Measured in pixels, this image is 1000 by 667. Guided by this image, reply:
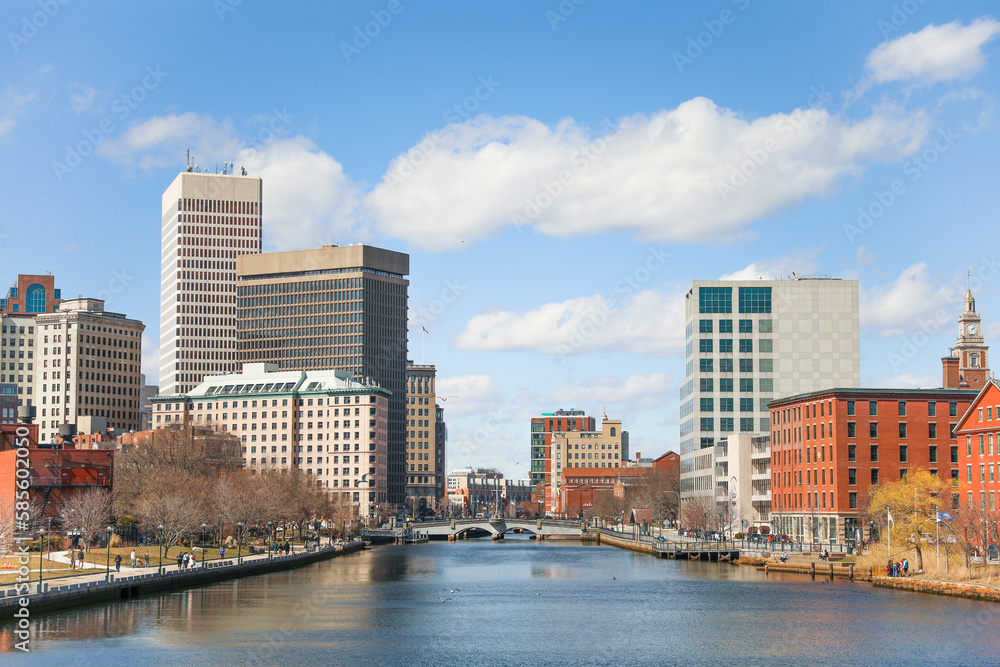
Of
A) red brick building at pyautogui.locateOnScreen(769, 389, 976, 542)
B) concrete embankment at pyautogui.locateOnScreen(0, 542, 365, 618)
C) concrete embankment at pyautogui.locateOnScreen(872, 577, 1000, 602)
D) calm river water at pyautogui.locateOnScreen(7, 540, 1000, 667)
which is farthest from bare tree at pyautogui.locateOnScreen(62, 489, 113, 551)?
red brick building at pyautogui.locateOnScreen(769, 389, 976, 542)

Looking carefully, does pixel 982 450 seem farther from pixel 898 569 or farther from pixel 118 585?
pixel 118 585

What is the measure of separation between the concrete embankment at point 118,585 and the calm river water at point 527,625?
1.34 m

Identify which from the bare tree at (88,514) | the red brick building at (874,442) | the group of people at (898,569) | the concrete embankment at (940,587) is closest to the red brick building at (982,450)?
the group of people at (898,569)

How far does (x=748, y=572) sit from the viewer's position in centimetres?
13725

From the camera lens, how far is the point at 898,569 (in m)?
113

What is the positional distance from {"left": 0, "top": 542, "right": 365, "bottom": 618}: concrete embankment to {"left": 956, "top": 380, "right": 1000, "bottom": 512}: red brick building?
75.6 metres

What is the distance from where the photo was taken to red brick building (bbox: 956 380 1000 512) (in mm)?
125062

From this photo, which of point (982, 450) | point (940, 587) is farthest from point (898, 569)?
point (982, 450)

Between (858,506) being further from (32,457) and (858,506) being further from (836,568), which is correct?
(32,457)

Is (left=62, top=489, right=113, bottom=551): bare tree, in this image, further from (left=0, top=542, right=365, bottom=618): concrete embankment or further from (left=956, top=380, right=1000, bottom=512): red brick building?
(left=956, top=380, right=1000, bottom=512): red brick building

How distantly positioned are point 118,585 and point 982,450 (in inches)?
3438

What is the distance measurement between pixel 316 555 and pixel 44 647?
313 feet

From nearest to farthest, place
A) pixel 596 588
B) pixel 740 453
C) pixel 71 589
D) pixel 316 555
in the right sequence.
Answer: pixel 71 589, pixel 596 588, pixel 316 555, pixel 740 453

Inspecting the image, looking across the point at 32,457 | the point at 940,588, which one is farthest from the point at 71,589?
the point at 940,588
